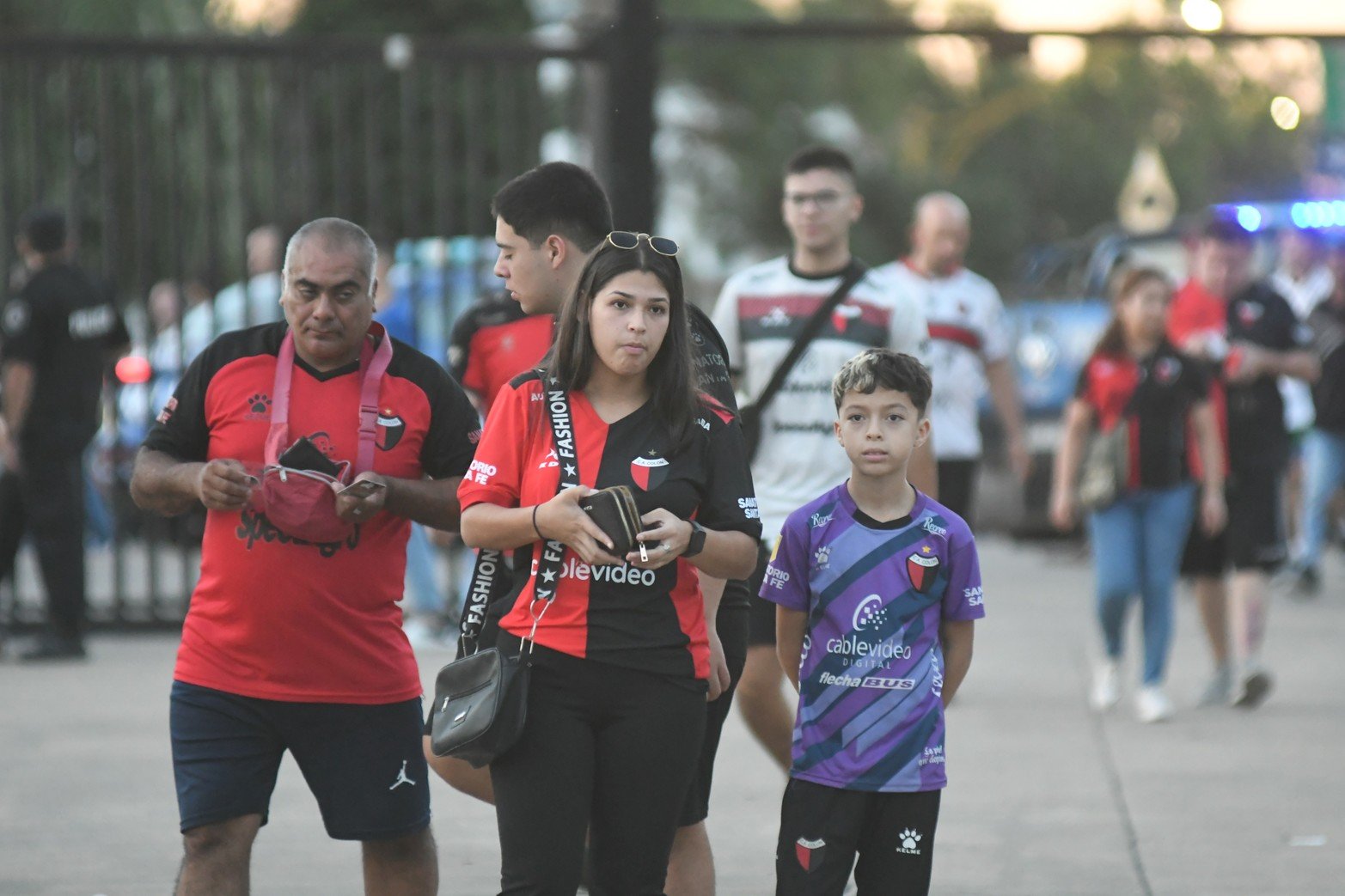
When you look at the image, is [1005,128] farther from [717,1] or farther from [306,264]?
[306,264]

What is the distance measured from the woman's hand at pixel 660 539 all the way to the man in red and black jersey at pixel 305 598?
0.67 meters

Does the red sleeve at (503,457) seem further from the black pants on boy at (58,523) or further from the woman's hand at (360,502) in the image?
the black pants on boy at (58,523)

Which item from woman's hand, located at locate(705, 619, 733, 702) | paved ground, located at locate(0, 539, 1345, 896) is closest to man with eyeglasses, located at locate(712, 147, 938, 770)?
paved ground, located at locate(0, 539, 1345, 896)

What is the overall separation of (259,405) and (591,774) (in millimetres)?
1056

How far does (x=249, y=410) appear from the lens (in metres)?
3.88

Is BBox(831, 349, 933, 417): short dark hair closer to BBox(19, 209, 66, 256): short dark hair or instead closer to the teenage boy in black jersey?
the teenage boy in black jersey

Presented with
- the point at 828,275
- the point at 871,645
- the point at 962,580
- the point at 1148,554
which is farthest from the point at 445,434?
the point at 1148,554

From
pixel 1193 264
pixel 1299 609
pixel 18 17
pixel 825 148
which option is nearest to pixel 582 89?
pixel 1193 264

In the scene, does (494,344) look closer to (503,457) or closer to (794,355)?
Result: (794,355)

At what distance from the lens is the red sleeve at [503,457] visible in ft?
11.7

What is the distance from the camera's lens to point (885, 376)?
4016mm

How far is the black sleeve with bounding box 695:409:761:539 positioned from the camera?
3.59 m

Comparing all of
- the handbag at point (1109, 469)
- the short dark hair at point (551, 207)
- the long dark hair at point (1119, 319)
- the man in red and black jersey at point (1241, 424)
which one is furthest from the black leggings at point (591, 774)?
the man in red and black jersey at point (1241, 424)

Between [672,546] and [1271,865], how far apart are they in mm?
2775
